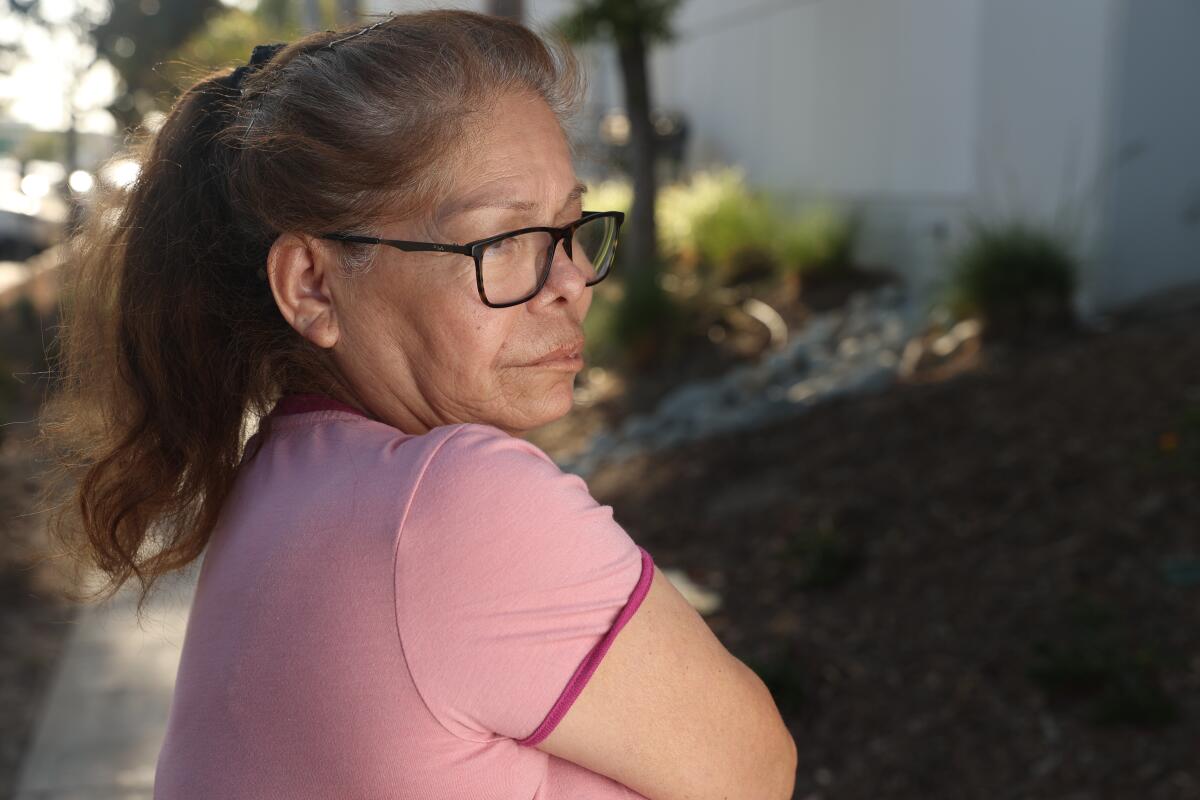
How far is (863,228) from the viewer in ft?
35.7

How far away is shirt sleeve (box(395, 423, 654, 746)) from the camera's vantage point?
3.82 ft

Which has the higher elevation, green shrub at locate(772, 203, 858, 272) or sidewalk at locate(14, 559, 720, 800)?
sidewalk at locate(14, 559, 720, 800)

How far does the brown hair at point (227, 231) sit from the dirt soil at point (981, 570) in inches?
106

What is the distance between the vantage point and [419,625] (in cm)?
116

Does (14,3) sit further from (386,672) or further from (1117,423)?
(386,672)

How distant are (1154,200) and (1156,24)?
107 centimetres

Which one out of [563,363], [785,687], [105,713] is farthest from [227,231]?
[105,713]

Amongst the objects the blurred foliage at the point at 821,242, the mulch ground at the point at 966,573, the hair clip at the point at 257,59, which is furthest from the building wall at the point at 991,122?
the hair clip at the point at 257,59

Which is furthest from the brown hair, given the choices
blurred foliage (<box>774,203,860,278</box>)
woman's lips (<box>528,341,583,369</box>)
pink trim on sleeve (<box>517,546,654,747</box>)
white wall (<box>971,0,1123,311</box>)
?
blurred foliage (<box>774,203,860,278</box>)

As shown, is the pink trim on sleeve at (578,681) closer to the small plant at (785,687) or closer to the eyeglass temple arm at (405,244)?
the eyeglass temple arm at (405,244)

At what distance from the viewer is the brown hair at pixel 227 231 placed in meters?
1.38

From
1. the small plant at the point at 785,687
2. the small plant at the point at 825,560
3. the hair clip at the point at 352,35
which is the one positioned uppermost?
the hair clip at the point at 352,35

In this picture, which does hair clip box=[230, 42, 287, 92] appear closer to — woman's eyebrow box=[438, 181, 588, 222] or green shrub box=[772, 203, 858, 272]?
woman's eyebrow box=[438, 181, 588, 222]

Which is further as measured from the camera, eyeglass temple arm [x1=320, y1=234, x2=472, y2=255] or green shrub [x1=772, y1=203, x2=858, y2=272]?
green shrub [x1=772, y1=203, x2=858, y2=272]
